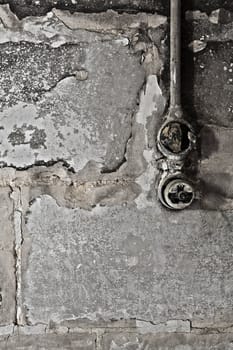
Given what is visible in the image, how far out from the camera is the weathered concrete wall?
1.76m

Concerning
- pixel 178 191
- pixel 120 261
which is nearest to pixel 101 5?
pixel 178 191

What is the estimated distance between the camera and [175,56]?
1.74 m

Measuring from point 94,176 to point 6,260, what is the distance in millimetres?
318

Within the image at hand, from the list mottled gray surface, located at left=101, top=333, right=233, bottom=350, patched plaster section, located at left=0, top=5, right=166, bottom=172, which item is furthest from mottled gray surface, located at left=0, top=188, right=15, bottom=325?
mottled gray surface, located at left=101, top=333, right=233, bottom=350

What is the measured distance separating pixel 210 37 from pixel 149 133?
0.99 ft

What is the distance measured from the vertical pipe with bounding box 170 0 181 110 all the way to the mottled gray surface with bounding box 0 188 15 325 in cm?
50

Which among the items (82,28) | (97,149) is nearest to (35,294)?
(97,149)

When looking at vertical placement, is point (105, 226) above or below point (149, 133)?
below

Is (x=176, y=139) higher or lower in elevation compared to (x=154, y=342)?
higher

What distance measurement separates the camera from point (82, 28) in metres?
1.76

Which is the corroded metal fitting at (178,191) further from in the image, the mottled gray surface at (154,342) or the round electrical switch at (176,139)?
the mottled gray surface at (154,342)

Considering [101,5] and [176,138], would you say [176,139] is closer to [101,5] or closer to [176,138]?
[176,138]

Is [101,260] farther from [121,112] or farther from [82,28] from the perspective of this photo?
[82,28]

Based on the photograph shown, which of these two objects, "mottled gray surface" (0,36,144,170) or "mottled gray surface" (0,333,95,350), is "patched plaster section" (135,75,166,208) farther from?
"mottled gray surface" (0,333,95,350)
